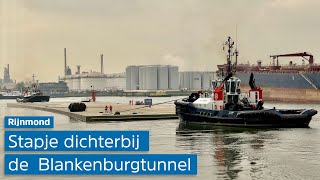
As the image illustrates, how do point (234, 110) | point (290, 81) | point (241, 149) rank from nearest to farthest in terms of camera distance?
point (241, 149) < point (234, 110) < point (290, 81)

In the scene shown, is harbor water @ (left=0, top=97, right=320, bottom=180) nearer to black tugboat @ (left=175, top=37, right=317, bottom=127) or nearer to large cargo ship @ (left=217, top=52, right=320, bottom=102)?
black tugboat @ (left=175, top=37, right=317, bottom=127)

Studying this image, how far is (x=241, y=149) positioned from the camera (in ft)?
127

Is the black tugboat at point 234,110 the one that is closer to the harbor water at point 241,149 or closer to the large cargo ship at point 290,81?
the harbor water at point 241,149

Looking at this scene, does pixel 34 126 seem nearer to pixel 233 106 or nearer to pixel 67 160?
pixel 233 106

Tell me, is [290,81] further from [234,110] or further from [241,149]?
[241,149]

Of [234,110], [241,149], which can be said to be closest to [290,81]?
[234,110]

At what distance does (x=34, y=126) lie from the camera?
51.9 m

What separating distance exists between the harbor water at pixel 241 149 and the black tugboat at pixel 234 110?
1274 millimetres

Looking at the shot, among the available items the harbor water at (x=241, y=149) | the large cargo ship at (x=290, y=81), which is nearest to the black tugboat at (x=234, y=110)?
the harbor water at (x=241, y=149)

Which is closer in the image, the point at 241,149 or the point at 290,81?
the point at 241,149

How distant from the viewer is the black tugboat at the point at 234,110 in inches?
2122

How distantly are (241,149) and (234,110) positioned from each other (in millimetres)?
17454

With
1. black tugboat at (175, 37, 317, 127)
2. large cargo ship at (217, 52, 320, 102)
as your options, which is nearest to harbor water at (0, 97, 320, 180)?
black tugboat at (175, 37, 317, 127)

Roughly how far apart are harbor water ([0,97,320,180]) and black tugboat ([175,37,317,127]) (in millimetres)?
1274
